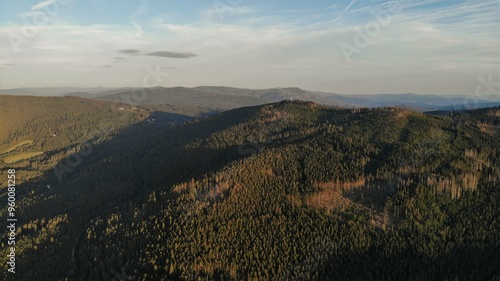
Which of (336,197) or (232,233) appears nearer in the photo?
(232,233)

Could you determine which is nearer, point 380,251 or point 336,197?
point 380,251

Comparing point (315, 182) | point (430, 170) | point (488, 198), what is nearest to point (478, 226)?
point (488, 198)

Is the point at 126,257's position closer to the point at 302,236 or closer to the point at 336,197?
the point at 302,236

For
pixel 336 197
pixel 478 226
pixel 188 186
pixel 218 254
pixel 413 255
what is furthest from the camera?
pixel 188 186

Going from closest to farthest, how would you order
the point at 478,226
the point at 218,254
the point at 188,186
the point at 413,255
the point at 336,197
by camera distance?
1. the point at 218,254
2. the point at 413,255
3. the point at 478,226
4. the point at 336,197
5. the point at 188,186

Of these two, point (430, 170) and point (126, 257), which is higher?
point (430, 170)

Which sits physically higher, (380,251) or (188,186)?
(188,186)

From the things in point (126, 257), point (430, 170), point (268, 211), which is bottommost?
point (126, 257)

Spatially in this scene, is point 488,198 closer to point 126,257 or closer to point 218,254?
point 218,254

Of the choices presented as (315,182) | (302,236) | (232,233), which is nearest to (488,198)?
(315,182)
